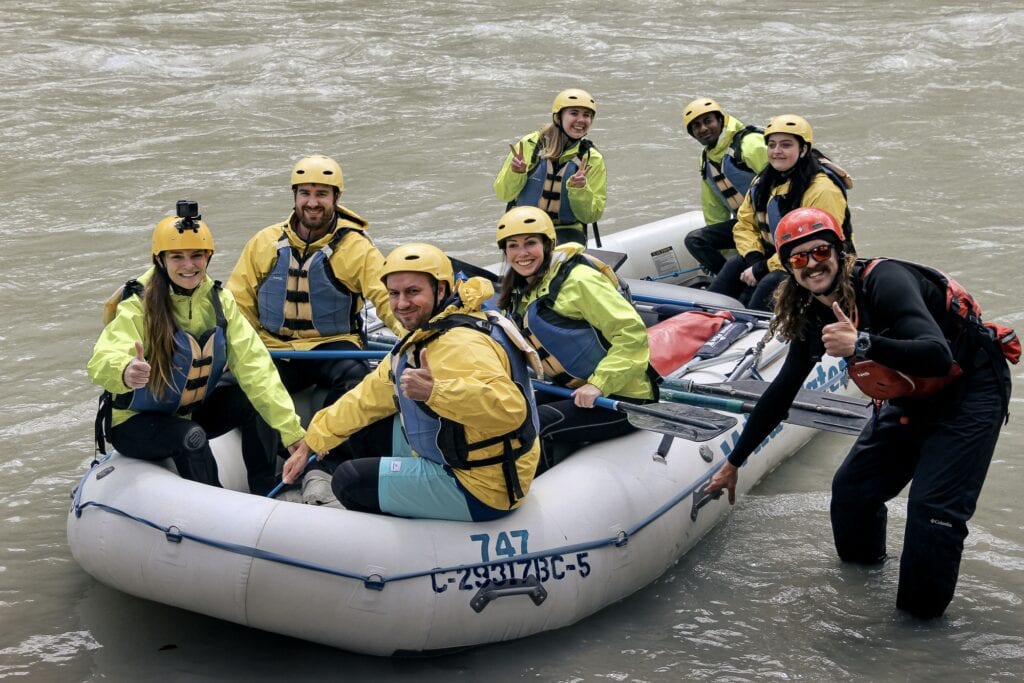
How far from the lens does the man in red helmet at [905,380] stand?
135 inches

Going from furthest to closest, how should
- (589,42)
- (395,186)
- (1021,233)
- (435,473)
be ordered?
1. (589,42)
2. (395,186)
3. (1021,233)
4. (435,473)

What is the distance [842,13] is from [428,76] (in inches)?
212

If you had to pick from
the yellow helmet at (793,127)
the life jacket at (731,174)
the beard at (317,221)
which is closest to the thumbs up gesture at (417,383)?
the beard at (317,221)

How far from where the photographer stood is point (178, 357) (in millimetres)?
4164

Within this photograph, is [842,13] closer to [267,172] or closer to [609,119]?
[609,119]

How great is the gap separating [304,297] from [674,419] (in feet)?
4.85

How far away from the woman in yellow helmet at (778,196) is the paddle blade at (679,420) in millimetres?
1233

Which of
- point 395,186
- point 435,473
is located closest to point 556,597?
point 435,473

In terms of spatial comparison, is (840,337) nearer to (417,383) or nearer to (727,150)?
(417,383)

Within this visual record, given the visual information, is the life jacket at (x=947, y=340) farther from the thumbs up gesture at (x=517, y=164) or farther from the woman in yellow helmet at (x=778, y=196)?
the thumbs up gesture at (x=517, y=164)

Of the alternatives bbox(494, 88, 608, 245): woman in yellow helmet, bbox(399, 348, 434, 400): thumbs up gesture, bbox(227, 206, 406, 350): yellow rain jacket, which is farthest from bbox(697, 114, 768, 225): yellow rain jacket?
bbox(399, 348, 434, 400): thumbs up gesture

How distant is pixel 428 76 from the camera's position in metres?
13.1

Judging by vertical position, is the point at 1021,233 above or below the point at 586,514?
above

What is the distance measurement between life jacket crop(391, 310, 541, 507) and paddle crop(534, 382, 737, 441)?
1.87ft
